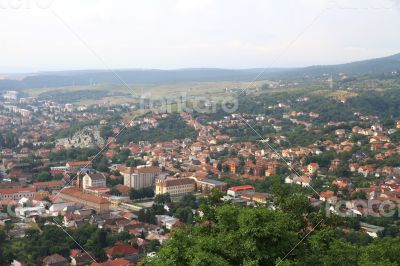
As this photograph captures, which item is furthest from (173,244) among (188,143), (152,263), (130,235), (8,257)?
(188,143)

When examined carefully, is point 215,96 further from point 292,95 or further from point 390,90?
point 390,90

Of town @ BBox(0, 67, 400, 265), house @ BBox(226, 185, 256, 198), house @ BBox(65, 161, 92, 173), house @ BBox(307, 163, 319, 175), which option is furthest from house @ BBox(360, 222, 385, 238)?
house @ BBox(65, 161, 92, 173)

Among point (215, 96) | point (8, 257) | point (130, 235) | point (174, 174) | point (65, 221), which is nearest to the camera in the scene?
point (8, 257)

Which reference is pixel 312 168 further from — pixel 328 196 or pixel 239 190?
pixel 328 196

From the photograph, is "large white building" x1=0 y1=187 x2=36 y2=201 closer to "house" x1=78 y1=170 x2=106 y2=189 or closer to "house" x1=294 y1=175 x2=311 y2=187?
"house" x1=78 y1=170 x2=106 y2=189

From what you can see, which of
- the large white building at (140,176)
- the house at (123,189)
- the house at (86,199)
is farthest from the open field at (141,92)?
the house at (86,199)

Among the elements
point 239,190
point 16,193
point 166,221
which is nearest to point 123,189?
point 16,193
